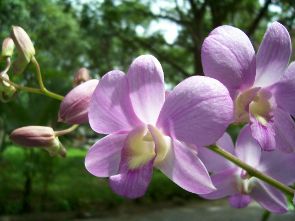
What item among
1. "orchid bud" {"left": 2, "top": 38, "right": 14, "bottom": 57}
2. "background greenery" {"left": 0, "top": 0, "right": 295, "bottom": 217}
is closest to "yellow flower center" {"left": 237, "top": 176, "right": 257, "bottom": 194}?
"orchid bud" {"left": 2, "top": 38, "right": 14, "bottom": 57}

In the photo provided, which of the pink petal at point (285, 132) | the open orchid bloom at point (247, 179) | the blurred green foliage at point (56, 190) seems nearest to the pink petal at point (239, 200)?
the open orchid bloom at point (247, 179)

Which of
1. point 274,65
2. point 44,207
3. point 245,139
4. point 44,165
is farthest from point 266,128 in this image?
point 44,207

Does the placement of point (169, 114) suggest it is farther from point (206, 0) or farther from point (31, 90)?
point (206, 0)

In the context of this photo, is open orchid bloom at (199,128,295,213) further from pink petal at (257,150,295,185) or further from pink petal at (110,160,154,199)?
pink petal at (110,160,154,199)

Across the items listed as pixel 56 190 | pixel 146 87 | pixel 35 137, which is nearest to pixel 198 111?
pixel 146 87

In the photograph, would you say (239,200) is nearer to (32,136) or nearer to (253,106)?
(253,106)

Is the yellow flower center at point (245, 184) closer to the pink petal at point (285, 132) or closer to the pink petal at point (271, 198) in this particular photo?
the pink petal at point (271, 198)
